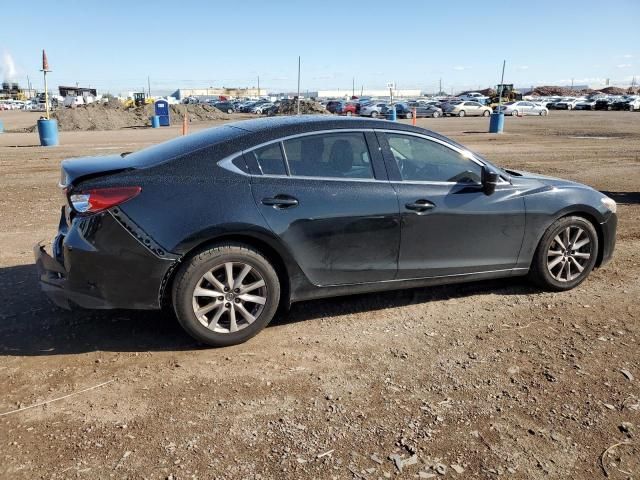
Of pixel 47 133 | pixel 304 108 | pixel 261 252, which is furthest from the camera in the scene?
pixel 304 108

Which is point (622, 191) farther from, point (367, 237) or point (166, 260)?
point (166, 260)

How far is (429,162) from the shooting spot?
466 cm

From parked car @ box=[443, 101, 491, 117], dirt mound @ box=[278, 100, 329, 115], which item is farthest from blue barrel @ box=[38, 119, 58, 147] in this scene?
parked car @ box=[443, 101, 491, 117]

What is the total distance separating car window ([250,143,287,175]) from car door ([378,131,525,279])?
2.87 feet

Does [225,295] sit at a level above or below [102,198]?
below

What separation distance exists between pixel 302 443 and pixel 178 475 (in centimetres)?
65

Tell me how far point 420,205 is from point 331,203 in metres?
0.75

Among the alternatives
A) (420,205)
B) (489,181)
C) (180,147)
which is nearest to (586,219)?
(489,181)

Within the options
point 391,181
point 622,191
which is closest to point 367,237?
point 391,181

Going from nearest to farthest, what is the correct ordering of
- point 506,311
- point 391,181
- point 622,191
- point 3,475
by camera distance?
point 3,475
point 391,181
point 506,311
point 622,191

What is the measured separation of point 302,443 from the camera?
119 inches

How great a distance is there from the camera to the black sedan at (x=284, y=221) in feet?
12.6

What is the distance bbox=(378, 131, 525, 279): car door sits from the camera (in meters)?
4.48

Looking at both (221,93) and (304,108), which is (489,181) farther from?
(221,93)
